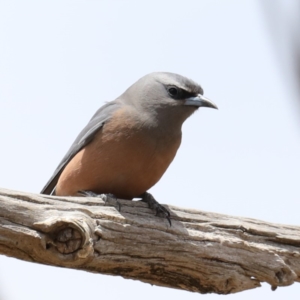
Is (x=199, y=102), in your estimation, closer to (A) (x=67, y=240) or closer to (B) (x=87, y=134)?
(B) (x=87, y=134)

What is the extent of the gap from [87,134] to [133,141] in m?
0.64

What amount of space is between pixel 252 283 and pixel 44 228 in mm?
2180

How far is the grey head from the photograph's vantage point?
7594 mm

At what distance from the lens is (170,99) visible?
769 cm

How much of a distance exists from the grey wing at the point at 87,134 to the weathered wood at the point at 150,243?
113cm

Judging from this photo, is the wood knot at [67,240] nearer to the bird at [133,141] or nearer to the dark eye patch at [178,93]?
the bird at [133,141]

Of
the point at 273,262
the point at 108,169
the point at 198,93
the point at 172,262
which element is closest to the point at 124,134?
the point at 108,169

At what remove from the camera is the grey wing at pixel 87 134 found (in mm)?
7574

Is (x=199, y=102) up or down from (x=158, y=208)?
up

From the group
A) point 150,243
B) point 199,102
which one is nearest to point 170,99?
point 199,102

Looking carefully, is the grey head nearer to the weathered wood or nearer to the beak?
the beak

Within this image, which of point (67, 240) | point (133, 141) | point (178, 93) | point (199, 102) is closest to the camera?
point (67, 240)

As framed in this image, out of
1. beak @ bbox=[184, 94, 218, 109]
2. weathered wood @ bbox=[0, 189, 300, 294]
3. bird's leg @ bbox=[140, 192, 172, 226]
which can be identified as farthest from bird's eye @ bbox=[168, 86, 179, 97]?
weathered wood @ bbox=[0, 189, 300, 294]

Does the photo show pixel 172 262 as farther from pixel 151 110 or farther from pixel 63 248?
pixel 151 110
